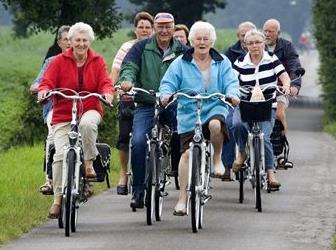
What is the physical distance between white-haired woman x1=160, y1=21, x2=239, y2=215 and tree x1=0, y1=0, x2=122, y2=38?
14121mm

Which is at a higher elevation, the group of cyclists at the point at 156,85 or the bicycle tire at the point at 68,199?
the group of cyclists at the point at 156,85

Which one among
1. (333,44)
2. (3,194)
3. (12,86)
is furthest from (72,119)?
(12,86)

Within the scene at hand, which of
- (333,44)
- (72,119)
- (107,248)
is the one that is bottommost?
(107,248)

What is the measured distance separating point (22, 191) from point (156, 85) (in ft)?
9.03

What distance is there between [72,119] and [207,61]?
4.67ft

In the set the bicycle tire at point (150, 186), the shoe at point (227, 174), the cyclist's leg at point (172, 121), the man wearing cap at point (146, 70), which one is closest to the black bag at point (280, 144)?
the shoe at point (227, 174)

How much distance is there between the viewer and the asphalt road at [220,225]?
11742mm

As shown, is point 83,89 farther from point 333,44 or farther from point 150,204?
point 333,44

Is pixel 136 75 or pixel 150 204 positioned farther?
pixel 136 75

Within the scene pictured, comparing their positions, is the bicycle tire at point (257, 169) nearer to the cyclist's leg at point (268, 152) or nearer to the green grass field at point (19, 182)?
the cyclist's leg at point (268, 152)

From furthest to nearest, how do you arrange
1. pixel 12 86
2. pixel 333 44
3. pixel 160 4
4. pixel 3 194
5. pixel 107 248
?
pixel 160 4, pixel 12 86, pixel 333 44, pixel 3 194, pixel 107 248

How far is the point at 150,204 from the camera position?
13.1 m

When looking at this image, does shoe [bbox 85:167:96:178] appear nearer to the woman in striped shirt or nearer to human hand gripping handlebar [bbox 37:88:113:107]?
human hand gripping handlebar [bbox 37:88:113:107]

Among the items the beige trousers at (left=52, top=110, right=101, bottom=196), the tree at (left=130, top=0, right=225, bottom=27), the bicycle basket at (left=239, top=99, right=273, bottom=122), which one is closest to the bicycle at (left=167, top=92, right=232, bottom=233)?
the beige trousers at (left=52, top=110, right=101, bottom=196)
